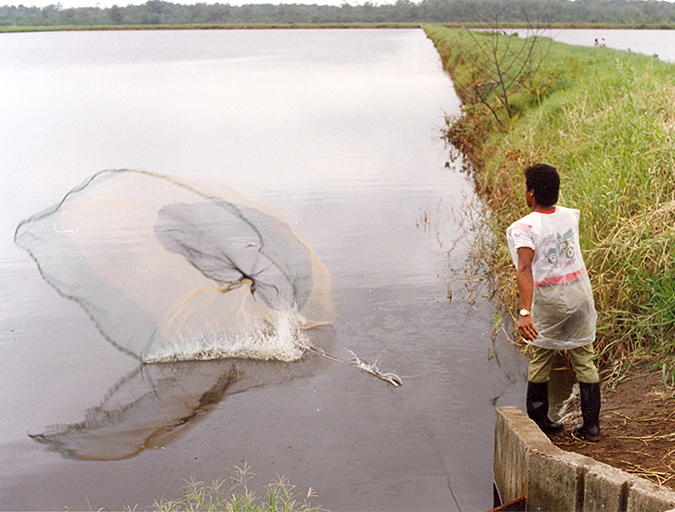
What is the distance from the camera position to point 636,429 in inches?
165

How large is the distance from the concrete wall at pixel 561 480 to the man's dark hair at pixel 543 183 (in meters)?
1.34

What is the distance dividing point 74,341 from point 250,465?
3119 mm

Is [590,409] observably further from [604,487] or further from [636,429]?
[604,487]

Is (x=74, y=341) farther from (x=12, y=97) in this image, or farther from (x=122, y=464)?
(x=12, y=97)

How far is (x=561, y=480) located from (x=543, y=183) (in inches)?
66.2

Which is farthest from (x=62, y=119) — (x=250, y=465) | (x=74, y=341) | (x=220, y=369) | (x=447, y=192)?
(x=250, y=465)

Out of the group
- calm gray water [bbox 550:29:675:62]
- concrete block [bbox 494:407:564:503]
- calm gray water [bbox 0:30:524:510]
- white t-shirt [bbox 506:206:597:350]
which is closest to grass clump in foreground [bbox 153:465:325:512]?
calm gray water [bbox 0:30:524:510]

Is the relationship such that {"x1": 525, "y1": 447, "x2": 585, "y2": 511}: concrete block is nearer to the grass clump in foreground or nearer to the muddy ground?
the muddy ground

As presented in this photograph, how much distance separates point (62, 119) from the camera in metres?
21.8

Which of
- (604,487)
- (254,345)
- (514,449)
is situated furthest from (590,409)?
(254,345)

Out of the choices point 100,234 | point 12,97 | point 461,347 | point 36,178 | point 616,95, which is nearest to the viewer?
point 100,234

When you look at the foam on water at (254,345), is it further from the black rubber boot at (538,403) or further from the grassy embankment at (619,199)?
the black rubber boot at (538,403)

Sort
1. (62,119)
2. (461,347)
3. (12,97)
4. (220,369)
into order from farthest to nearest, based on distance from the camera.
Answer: (12,97)
(62,119)
(461,347)
(220,369)

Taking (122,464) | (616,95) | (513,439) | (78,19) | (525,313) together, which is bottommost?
(122,464)
